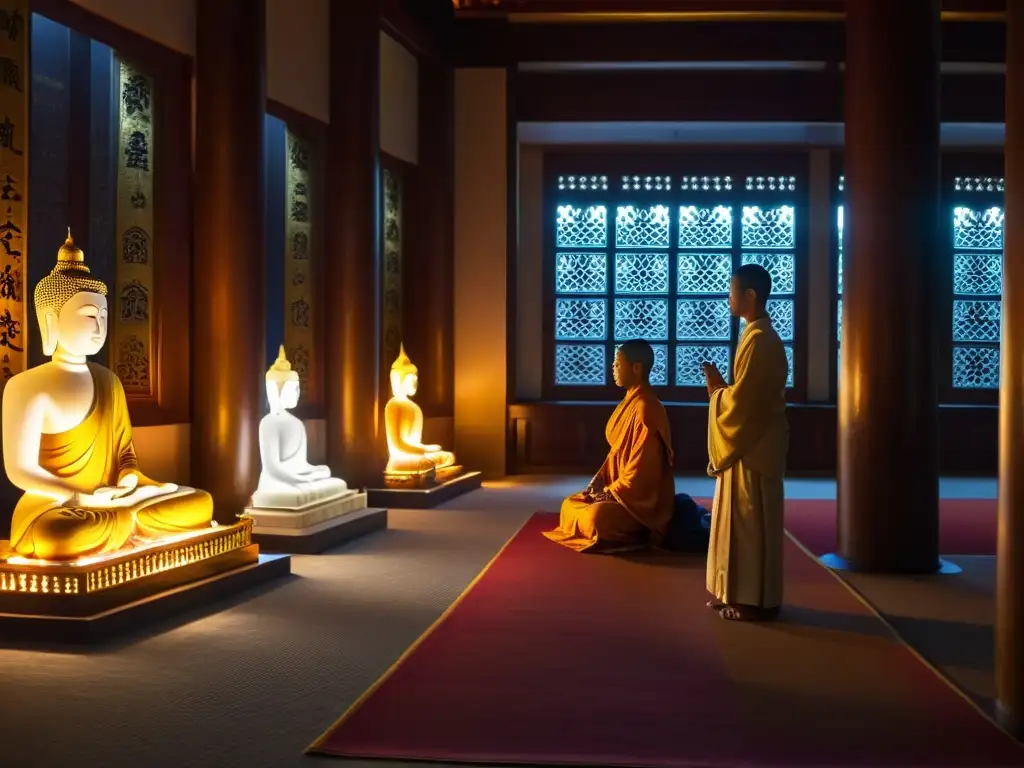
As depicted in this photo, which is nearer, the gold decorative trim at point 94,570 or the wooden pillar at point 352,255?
the gold decorative trim at point 94,570

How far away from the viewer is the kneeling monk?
5.69m

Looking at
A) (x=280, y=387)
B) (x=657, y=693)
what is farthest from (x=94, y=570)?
(x=280, y=387)

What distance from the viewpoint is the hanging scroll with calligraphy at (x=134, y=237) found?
19.2 ft

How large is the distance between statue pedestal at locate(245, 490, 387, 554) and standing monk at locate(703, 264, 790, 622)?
2566 millimetres

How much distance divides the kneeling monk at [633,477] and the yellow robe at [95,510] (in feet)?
7.16

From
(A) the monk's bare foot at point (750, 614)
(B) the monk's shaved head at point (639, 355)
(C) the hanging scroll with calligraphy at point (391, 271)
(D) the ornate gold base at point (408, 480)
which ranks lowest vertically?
(A) the monk's bare foot at point (750, 614)

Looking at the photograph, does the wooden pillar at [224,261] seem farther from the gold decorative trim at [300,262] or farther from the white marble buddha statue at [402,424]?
the white marble buddha statue at [402,424]

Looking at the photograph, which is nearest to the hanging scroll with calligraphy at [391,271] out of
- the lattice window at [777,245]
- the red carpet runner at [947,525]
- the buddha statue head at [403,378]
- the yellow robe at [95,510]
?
the buddha statue head at [403,378]

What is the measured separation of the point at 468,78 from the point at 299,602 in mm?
7212

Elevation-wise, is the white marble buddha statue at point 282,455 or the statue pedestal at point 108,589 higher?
the white marble buddha statue at point 282,455

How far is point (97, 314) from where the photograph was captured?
437 centimetres

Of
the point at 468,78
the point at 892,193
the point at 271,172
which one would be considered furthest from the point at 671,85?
the point at 892,193

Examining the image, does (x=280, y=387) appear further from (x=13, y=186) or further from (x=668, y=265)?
(x=668, y=265)

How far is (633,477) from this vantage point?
18.6 feet
